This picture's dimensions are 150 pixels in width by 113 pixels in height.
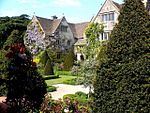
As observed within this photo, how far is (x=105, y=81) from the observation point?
10.7 m

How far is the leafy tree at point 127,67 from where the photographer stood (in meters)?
10.0

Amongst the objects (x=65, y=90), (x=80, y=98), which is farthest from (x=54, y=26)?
(x=80, y=98)

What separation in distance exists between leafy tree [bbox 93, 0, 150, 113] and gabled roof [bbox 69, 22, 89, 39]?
170 feet

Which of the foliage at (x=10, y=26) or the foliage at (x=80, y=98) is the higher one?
the foliage at (x=10, y=26)

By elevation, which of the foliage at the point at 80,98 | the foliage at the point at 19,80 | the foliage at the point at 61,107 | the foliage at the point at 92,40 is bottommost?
the foliage at the point at 80,98

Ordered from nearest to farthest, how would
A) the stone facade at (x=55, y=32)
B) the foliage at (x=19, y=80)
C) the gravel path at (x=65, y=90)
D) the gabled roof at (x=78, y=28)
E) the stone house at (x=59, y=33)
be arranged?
the foliage at (x=19, y=80) < the gravel path at (x=65, y=90) < the stone facade at (x=55, y=32) < the stone house at (x=59, y=33) < the gabled roof at (x=78, y=28)

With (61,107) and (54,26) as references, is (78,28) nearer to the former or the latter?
(54,26)

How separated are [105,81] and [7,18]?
55.8 m

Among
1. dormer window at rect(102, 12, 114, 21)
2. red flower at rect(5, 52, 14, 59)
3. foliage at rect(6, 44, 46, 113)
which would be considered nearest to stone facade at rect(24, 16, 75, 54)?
dormer window at rect(102, 12, 114, 21)

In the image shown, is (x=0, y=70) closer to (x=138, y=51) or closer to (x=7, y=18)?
(x=138, y=51)

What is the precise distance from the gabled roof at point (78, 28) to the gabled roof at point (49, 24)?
17.9 feet

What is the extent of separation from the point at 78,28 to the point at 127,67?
182ft

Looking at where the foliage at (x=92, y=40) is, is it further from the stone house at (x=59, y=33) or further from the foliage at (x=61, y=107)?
the foliage at (x=61, y=107)

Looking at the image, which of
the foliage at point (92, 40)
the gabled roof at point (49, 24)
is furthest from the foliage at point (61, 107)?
the gabled roof at point (49, 24)
